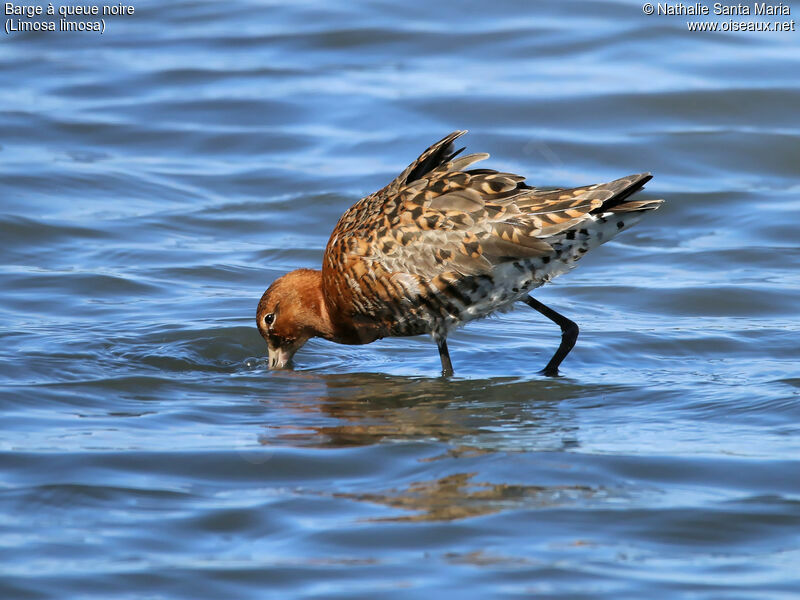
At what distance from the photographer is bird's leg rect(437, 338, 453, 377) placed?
8.30m

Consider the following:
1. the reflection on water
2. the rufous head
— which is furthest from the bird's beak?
the reflection on water

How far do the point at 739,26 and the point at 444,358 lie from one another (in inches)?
414

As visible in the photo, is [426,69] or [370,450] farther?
[426,69]

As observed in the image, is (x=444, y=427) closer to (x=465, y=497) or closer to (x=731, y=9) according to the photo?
(x=465, y=497)

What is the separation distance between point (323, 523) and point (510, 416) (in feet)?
6.36

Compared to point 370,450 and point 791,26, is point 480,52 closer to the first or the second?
point 791,26

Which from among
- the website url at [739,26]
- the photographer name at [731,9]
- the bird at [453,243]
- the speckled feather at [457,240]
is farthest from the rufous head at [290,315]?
the photographer name at [731,9]

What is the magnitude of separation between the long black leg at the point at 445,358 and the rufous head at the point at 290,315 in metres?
0.81

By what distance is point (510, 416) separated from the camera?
23.8 feet

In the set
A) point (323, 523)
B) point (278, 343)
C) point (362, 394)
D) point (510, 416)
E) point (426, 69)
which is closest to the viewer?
point (323, 523)

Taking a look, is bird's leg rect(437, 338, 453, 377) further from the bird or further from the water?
the water

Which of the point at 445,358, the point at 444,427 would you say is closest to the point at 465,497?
the point at 444,427

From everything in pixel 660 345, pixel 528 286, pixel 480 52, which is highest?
pixel 480 52

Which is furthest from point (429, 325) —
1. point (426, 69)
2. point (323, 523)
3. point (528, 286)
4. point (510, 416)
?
point (426, 69)
